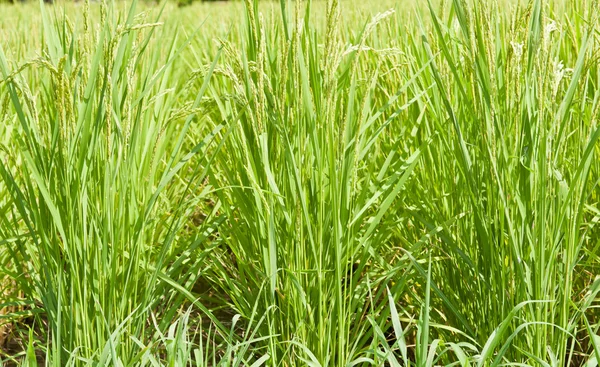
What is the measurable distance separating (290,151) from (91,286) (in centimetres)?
50

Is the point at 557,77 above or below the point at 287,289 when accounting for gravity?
above

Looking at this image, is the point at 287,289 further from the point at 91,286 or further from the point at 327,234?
the point at 91,286

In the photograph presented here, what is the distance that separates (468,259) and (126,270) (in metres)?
0.76

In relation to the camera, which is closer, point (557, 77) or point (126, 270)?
point (557, 77)

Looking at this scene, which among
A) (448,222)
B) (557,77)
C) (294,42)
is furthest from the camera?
(448,222)

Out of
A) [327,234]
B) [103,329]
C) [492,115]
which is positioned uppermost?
[492,115]

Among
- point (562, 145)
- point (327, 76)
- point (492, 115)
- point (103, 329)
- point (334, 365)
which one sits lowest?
point (334, 365)

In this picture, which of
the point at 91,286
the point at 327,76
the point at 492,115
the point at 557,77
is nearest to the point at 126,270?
the point at 91,286

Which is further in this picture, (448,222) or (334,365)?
(448,222)

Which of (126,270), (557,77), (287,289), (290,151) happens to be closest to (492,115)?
(557,77)

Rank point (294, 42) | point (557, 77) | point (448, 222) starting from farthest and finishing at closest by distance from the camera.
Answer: point (448, 222)
point (294, 42)
point (557, 77)

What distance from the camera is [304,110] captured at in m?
1.56

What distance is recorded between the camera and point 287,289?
5.12 feet

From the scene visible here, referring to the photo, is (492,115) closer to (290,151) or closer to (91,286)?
(290,151)
